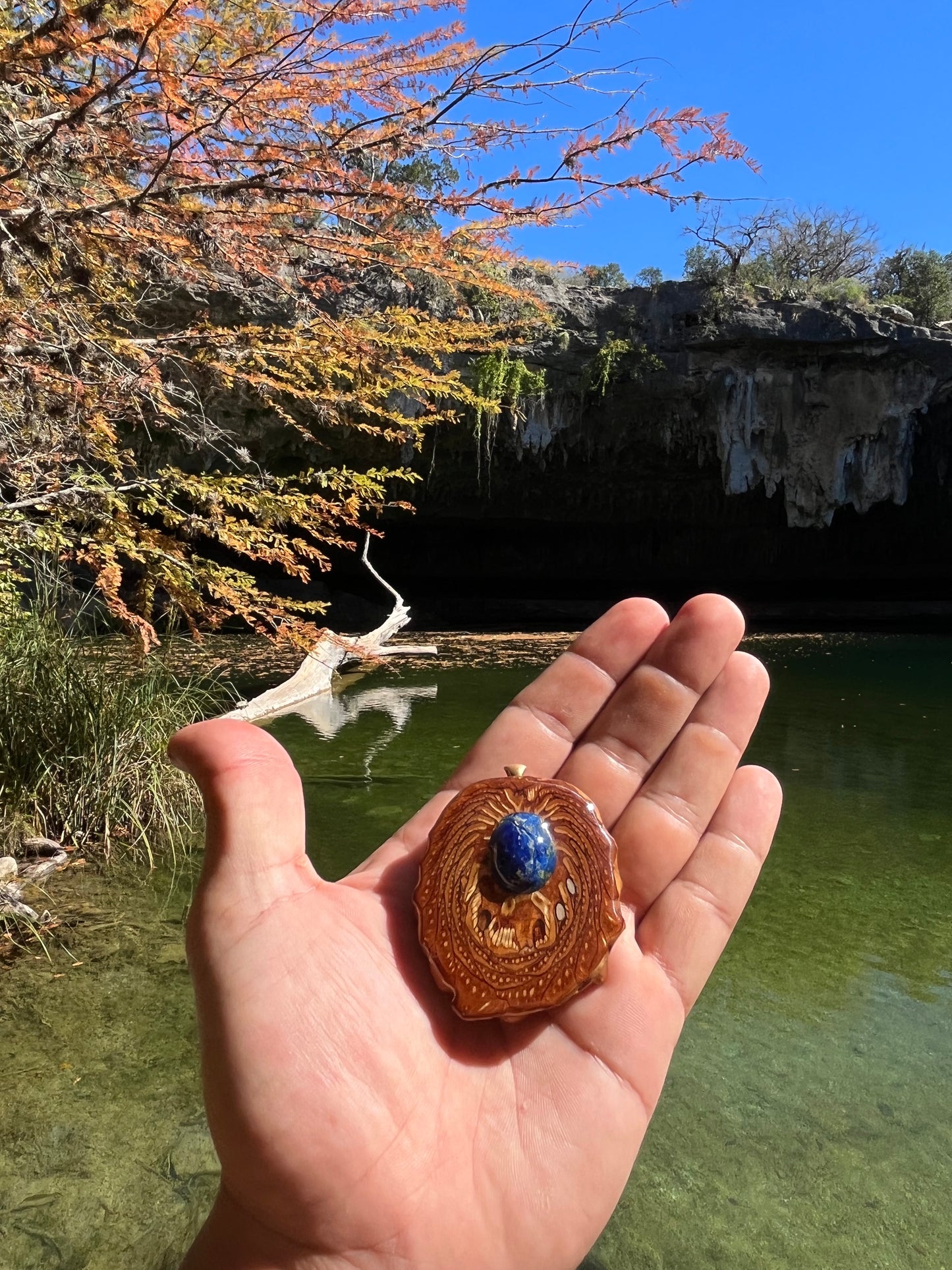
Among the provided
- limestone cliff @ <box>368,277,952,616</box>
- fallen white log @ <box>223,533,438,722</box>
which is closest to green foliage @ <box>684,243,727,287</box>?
limestone cliff @ <box>368,277,952,616</box>

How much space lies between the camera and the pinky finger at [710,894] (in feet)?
4.89

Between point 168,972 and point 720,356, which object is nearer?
point 168,972

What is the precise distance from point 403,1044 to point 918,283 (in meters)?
16.8

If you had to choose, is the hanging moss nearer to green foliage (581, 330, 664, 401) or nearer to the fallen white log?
green foliage (581, 330, 664, 401)

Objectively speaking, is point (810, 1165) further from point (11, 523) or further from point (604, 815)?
point (11, 523)

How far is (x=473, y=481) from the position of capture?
1540cm

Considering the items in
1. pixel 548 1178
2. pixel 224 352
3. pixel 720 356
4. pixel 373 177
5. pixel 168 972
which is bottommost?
pixel 168 972

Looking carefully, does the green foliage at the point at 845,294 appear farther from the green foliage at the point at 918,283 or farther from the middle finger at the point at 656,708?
the middle finger at the point at 656,708

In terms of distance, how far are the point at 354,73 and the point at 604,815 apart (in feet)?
8.43

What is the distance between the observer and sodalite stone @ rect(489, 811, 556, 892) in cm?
138

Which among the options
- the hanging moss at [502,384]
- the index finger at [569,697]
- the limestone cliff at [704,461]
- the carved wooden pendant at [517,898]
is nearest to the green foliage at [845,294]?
the limestone cliff at [704,461]

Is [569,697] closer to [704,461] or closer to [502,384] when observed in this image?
[502,384]

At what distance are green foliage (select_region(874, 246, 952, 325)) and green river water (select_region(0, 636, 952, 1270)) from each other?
1242 centimetres

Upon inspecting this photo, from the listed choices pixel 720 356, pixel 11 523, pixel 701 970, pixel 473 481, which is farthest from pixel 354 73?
pixel 473 481
